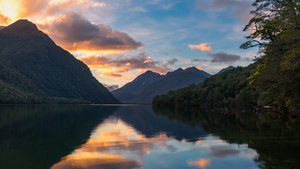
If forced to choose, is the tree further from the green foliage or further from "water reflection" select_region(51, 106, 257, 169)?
the green foliage

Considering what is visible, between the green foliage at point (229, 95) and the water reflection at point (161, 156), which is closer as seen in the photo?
the water reflection at point (161, 156)

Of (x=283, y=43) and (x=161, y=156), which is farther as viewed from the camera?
(x=283, y=43)

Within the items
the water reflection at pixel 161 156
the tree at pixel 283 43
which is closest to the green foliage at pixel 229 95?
the tree at pixel 283 43

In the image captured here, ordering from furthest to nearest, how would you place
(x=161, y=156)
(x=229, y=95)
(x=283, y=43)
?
(x=229, y=95) → (x=283, y=43) → (x=161, y=156)

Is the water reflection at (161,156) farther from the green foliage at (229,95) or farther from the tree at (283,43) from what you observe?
the green foliage at (229,95)

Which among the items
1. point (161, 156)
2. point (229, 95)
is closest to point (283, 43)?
point (161, 156)

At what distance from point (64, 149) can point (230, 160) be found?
1350 centimetres

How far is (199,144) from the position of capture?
2389cm

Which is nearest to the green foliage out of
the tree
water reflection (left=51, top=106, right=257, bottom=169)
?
the tree

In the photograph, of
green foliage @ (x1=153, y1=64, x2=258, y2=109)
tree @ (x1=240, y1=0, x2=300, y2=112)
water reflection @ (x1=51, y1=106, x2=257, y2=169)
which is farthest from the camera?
green foliage @ (x1=153, y1=64, x2=258, y2=109)

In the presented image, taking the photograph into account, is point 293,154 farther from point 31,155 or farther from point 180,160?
point 31,155

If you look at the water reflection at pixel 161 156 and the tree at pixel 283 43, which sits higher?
the tree at pixel 283 43

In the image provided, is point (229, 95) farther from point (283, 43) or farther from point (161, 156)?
point (161, 156)

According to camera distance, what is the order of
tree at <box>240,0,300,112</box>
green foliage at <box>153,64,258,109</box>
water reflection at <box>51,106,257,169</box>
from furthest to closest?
green foliage at <box>153,64,258,109</box>
tree at <box>240,0,300,112</box>
water reflection at <box>51,106,257,169</box>
